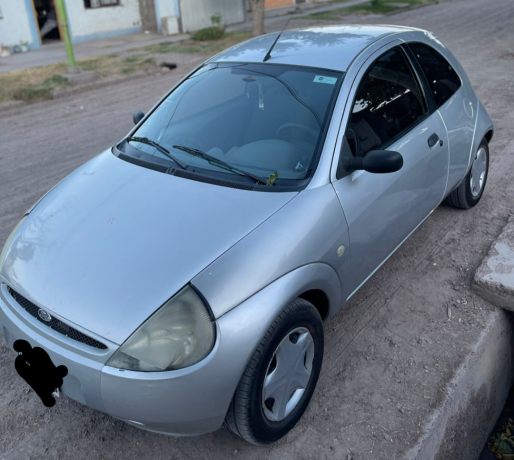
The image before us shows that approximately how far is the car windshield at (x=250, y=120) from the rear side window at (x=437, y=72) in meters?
1.08

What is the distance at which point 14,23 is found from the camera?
15344 millimetres

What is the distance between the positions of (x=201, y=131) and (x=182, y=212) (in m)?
0.85

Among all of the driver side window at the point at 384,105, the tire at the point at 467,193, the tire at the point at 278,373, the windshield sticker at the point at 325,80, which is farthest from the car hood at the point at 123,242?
the tire at the point at 467,193

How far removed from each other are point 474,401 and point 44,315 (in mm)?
2682

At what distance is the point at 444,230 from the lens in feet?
14.9

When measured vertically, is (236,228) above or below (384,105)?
below

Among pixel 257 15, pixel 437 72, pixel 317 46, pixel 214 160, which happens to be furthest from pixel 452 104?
pixel 257 15

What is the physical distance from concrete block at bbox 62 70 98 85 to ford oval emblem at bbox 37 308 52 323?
31.4 ft

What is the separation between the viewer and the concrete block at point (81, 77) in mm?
10961

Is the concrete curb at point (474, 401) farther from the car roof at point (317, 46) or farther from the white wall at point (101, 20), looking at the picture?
the white wall at point (101, 20)

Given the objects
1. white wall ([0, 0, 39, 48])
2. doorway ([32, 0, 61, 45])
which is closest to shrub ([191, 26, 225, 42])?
doorway ([32, 0, 61, 45])

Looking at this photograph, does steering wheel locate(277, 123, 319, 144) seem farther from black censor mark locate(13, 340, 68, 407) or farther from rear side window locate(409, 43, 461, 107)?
black censor mark locate(13, 340, 68, 407)

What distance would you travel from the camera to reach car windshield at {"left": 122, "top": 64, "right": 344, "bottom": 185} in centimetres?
303

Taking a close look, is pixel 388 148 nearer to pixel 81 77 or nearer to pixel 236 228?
pixel 236 228
